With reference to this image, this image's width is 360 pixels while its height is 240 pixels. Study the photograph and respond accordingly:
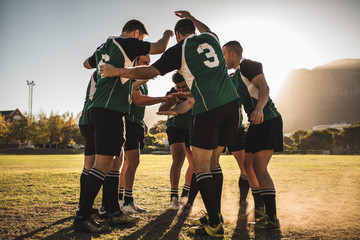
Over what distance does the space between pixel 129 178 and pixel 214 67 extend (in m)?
2.51

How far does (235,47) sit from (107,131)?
244 cm

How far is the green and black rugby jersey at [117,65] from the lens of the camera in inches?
124

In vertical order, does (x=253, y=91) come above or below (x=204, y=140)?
above

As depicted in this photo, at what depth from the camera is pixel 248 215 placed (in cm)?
379

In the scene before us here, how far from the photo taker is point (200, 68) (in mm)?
2939

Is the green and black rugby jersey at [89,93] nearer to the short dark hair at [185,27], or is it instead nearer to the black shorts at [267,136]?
the short dark hair at [185,27]

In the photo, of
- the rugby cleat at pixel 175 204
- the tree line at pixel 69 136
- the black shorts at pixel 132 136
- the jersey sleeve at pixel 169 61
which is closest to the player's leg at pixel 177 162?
the rugby cleat at pixel 175 204

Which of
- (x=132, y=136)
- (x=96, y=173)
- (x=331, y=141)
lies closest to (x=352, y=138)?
(x=331, y=141)

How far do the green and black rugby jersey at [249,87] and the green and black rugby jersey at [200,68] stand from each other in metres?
0.65

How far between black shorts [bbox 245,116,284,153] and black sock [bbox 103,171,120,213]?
2.09 m

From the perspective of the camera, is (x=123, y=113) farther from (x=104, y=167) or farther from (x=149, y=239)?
(x=149, y=239)

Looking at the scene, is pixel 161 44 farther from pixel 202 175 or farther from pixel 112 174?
pixel 112 174

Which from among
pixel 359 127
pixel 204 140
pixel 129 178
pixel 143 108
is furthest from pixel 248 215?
pixel 359 127

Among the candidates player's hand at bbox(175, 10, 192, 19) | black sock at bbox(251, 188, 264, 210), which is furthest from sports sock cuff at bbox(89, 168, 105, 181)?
player's hand at bbox(175, 10, 192, 19)
